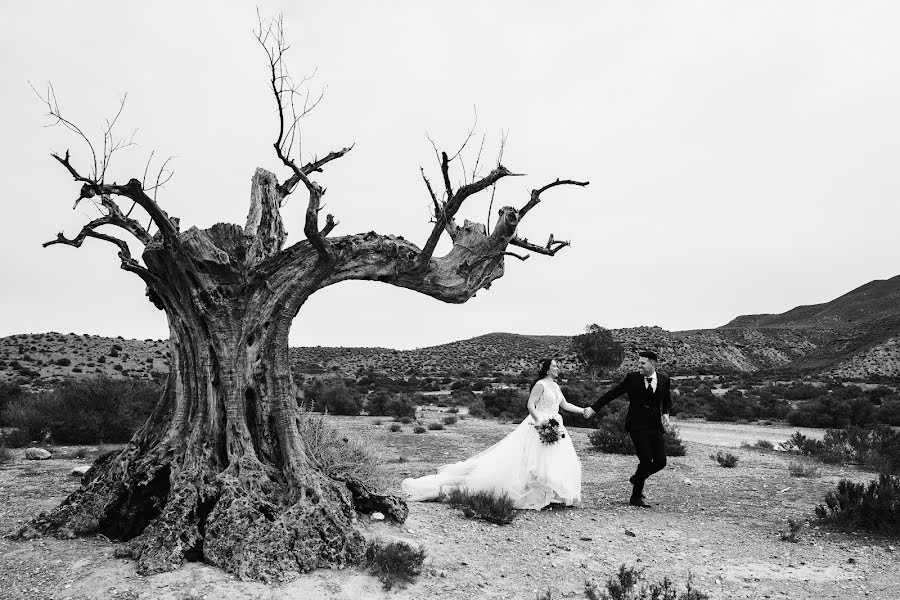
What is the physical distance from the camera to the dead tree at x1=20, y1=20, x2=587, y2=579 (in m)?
5.88

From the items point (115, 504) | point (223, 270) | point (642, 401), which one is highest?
point (223, 270)

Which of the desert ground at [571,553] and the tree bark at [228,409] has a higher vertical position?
the tree bark at [228,409]

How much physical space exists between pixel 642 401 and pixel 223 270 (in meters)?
5.94

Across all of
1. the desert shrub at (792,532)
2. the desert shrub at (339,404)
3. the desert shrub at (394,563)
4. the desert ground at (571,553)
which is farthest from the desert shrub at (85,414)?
the desert shrub at (792,532)

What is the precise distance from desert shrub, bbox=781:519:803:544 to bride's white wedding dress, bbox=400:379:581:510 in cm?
253

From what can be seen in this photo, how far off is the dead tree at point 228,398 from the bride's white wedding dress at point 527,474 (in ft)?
6.47

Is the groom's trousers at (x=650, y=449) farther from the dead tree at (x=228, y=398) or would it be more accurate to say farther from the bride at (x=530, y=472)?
the dead tree at (x=228, y=398)

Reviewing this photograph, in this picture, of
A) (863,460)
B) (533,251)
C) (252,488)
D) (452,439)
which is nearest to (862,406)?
(863,460)

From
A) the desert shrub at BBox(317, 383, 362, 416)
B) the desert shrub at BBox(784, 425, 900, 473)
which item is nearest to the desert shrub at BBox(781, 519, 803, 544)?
the desert shrub at BBox(784, 425, 900, 473)

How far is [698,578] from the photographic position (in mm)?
6234

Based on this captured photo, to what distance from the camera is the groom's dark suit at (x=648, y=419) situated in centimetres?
899

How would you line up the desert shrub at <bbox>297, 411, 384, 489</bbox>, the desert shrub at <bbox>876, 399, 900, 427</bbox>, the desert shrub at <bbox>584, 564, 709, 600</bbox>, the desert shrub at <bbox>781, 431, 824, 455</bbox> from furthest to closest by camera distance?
the desert shrub at <bbox>876, 399, 900, 427</bbox>
the desert shrub at <bbox>781, 431, 824, 455</bbox>
the desert shrub at <bbox>297, 411, 384, 489</bbox>
the desert shrub at <bbox>584, 564, 709, 600</bbox>

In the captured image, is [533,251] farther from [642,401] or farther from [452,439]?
[452,439]

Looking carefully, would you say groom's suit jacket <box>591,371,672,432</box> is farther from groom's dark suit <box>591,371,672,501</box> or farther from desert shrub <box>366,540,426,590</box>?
desert shrub <box>366,540,426,590</box>
